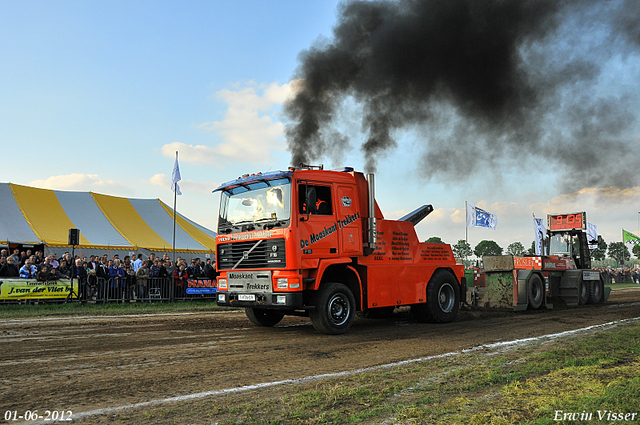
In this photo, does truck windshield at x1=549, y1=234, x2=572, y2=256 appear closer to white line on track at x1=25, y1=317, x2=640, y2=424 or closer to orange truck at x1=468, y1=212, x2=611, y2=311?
orange truck at x1=468, y1=212, x2=611, y2=311

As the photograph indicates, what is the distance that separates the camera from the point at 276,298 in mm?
8602

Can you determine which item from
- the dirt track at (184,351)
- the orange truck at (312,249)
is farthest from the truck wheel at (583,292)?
the orange truck at (312,249)

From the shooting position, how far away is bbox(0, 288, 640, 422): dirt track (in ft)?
16.5

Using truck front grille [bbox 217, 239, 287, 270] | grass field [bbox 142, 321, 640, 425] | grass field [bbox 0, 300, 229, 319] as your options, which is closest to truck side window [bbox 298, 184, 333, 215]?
truck front grille [bbox 217, 239, 287, 270]

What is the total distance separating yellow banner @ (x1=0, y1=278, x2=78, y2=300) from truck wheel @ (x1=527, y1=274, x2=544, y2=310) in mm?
14706

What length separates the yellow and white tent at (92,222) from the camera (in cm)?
2084

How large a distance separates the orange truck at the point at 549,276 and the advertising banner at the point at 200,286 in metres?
9.95

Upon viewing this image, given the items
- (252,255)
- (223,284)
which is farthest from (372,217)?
(223,284)

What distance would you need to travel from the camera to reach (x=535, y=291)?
50.3 ft

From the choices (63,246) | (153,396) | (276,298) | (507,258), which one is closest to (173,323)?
(276,298)

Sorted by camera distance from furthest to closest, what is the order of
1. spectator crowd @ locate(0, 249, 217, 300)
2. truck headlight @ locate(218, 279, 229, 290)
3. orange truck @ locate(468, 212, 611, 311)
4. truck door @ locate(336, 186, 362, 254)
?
spectator crowd @ locate(0, 249, 217, 300)
orange truck @ locate(468, 212, 611, 311)
truck headlight @ locate(218, 279, 229, 290)
truck door @ locate(336, 186, 362, 254)

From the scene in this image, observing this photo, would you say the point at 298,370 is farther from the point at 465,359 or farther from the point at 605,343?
the point at 605,343

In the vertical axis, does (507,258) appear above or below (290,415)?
above

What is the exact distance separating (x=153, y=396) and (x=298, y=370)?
6.35 feet
